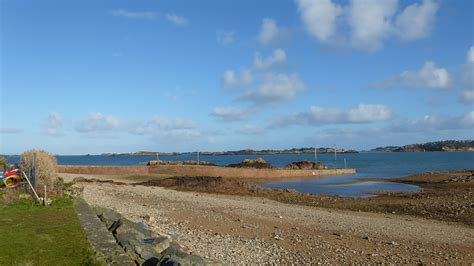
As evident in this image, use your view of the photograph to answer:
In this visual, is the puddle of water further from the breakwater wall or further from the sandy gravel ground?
the sandy gravel ground

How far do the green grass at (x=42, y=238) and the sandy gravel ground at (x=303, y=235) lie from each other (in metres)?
3.02

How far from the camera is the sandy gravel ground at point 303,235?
11.7 m

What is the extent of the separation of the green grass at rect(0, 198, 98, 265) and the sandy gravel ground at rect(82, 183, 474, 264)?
3021mm

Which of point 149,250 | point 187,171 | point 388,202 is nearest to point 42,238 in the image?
point 149,250

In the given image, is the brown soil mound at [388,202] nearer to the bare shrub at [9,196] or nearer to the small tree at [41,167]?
the small tree at [41,167]

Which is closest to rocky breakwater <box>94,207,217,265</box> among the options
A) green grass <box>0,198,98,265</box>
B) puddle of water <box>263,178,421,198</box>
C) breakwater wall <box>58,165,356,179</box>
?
green grass <box>0,198,98,265</box>

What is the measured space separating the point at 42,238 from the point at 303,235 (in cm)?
790

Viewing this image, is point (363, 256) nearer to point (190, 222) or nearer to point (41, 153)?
point (190, 222)

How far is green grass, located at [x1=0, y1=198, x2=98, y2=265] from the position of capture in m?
8.05

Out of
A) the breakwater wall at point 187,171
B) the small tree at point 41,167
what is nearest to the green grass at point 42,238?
the small tree at point 41,167

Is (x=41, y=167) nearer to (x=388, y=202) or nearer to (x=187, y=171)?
(x=388, y=202)

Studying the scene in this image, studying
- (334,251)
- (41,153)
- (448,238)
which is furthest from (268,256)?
(41,153)

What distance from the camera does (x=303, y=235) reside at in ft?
48.0

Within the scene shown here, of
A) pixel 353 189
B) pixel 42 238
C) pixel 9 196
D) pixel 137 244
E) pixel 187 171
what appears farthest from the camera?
pixel 187 171
